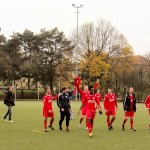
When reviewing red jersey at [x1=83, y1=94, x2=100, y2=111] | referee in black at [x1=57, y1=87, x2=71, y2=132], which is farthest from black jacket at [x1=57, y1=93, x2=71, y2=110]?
red jersey at [x1=83, y1=94, x2=100, y2=111]

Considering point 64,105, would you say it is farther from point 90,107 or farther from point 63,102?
point 90,107

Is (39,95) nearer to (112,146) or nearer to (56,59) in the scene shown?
(56,59)

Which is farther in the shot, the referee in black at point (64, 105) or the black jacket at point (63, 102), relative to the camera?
the black jacket at point (63, 102)

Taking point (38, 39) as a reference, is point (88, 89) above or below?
below

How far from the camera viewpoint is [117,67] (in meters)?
75.8

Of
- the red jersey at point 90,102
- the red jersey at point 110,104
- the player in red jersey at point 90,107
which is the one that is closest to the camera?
the player in red jersey at point 90,107

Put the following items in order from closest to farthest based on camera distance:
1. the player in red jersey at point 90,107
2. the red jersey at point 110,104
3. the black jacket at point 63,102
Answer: the player in red jersey at point 90,107 → the black jacket at point 63,102 → the red jersey at point 110,104

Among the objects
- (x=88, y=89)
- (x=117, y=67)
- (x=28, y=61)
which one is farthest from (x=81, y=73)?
(x=88, y=89)

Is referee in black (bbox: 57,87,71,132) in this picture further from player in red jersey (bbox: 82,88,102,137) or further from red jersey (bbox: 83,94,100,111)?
red jersey (bbox: 83,94,100,111)

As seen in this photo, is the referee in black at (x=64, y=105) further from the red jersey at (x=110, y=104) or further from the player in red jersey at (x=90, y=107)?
the red jersey at (x=110, y=104)

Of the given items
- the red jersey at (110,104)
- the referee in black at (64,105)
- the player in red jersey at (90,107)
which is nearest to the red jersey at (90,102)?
the player in red jersey at (90,107)

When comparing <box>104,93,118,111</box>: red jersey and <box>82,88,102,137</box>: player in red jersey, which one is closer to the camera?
<box>82,88,102,137</box>: player in red jersey

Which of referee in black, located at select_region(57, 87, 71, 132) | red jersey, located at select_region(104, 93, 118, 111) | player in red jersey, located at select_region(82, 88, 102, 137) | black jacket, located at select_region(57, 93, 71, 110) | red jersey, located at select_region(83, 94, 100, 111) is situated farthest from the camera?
red jersey, located at select_region(104, 93, 118, 111)

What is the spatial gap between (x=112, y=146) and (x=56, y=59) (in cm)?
7024
